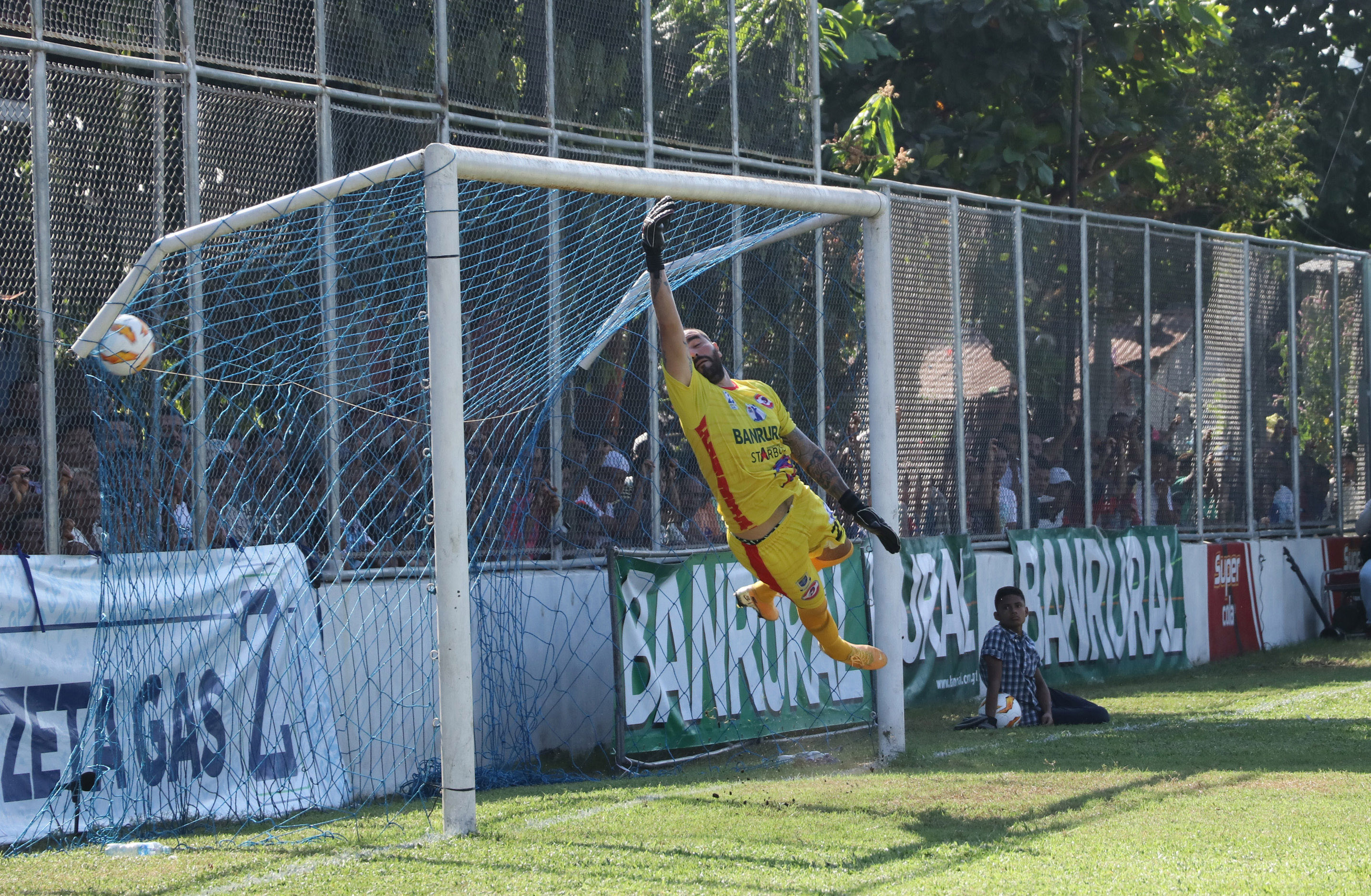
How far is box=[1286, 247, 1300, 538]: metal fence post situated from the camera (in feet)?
58.2

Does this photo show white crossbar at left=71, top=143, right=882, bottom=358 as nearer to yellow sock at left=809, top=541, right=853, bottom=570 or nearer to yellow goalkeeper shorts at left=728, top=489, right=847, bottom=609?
yellow goalkeeper shorts at left=728, top=489, right=847, bottom=609

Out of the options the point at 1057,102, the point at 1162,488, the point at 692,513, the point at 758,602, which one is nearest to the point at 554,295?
the point at 692,513

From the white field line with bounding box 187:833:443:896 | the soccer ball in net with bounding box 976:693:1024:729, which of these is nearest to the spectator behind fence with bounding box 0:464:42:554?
the white field line with bounding box 187:833:443:896

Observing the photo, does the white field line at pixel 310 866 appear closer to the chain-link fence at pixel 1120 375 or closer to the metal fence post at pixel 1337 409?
the chain-link fence at pixel 1120 375

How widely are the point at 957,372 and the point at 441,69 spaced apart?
586 cm

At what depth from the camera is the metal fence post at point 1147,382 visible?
50.2ft

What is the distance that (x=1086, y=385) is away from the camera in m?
14.6

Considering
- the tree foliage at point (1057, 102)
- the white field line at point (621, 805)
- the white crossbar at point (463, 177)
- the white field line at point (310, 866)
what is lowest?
the white field line at point (621, 805)

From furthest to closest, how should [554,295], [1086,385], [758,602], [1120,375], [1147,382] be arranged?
[1147,382]
[1120,375]
[1086,385]
[554,295]
[758,602]

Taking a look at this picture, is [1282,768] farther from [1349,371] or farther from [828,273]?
[1349,371]

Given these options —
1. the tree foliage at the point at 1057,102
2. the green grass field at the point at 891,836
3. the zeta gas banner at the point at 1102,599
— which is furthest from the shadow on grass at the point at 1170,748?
the tree foliage at the point at 1057,102

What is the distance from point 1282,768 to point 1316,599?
1051 cm

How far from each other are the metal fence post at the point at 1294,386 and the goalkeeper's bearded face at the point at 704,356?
12.5 metres

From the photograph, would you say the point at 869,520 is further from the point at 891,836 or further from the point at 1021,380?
the point at 1021,380
